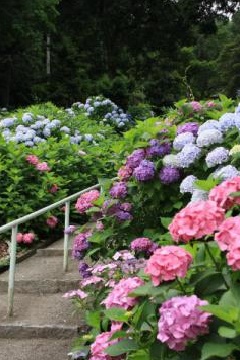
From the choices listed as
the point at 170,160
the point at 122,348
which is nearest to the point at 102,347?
the point at 122,348

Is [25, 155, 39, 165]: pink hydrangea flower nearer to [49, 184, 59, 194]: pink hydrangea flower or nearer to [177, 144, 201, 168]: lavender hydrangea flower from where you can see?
[49, 184, 59, 194]: pink hydrangea flower

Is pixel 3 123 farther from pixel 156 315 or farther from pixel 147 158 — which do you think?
pixel 156 315

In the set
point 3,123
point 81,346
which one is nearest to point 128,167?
point 81,346

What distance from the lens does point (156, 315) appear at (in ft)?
6.98

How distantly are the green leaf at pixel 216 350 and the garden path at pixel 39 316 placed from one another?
2274mm

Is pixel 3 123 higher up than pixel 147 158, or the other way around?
pixel 3 123

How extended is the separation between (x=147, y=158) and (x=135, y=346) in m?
1.87

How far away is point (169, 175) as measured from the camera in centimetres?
369

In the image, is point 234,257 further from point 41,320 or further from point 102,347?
point 41,320

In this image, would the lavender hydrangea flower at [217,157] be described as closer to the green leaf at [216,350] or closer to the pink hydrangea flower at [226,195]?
the pink hydrangea flower at [226,195]

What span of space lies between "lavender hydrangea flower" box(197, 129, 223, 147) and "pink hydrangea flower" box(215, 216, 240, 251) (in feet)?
5.37

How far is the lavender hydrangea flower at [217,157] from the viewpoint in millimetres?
3408

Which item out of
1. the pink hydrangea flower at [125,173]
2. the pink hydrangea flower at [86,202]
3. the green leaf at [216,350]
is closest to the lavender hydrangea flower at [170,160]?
the pink hydrangea flower at [125,173]

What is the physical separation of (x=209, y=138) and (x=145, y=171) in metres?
0.43
